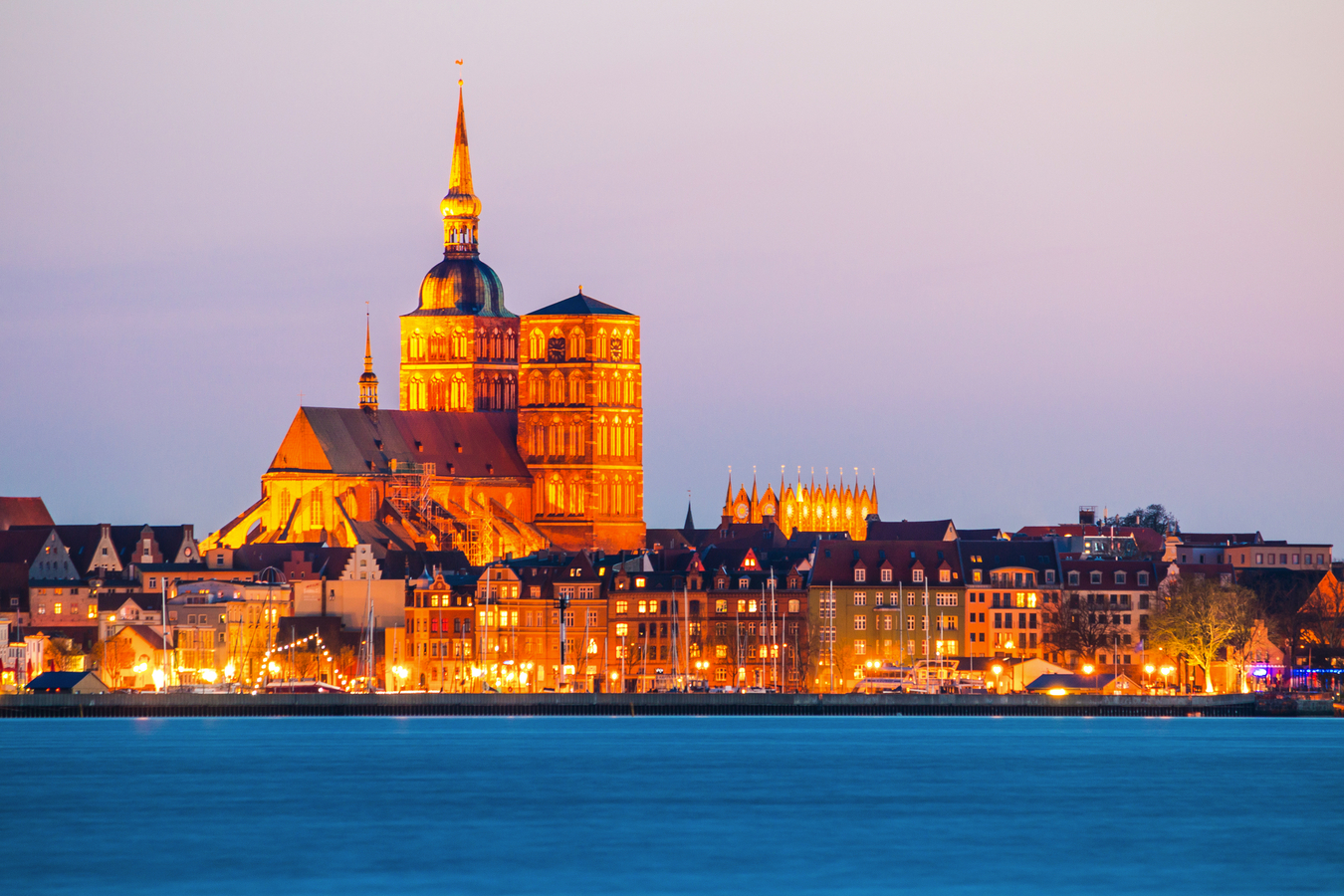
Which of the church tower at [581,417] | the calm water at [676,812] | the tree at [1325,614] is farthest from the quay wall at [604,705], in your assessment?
the church tower at [581,417]

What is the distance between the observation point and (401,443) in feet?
631

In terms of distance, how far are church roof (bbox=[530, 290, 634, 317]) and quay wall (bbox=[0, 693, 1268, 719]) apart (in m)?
51.2

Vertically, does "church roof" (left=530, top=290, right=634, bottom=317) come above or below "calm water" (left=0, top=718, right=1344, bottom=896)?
above

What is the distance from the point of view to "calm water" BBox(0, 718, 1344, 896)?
235 ft

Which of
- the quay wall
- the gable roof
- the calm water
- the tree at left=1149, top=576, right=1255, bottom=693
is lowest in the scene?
the calm water

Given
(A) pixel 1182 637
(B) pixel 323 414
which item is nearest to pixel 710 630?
(A) pixel 1182 637

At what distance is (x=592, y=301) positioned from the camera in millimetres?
194875

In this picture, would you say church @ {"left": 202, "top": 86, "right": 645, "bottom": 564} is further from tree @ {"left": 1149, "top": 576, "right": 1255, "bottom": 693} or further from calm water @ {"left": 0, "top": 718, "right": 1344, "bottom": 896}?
calm water @ {"left": 0, "top": 718, "right": 1344, "bottom": 896}

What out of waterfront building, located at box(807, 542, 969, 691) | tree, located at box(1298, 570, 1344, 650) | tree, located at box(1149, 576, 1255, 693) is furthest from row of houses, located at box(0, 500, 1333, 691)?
tree, located at box(1298, 570, 1344, 650)

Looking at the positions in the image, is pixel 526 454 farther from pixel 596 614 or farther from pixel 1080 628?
pixel 1080 628

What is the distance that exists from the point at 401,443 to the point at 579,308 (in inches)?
557

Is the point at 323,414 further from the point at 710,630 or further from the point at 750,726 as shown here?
the point at 750,726

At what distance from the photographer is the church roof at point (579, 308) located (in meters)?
194

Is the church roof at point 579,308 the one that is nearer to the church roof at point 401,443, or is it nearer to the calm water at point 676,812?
the church roof at point 401,443
